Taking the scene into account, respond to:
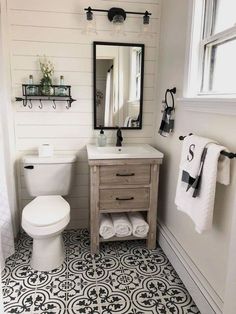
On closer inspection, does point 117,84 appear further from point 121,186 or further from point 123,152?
point 121,186

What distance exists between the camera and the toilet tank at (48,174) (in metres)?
2.31

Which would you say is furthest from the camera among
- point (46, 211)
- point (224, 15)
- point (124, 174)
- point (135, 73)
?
point (135, 73)

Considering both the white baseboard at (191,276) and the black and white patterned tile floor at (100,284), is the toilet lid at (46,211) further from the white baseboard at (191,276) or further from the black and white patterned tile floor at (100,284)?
the white baseboard at (191,276)

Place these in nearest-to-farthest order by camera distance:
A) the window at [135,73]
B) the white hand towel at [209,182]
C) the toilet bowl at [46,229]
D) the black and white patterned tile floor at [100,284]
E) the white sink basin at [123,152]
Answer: the white hand towel at [209,182]
the black and white patterned tile floor at [100,284]
the toilet bowl at [46,229]
the white sink basin at [123,152]
the window at [135,73]

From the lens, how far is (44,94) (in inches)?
91.7

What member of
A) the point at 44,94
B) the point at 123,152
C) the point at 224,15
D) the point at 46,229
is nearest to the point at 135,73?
the point at 123,152

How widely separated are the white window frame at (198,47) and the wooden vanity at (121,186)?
63 cm

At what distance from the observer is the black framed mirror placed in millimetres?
2430

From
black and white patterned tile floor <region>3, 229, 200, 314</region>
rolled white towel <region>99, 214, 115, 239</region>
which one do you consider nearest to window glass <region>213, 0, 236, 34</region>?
rolled white towel <region>99, 214, 115, 239</region>

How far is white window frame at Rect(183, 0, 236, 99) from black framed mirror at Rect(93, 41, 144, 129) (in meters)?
0.74

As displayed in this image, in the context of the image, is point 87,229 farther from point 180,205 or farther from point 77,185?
point 180,205

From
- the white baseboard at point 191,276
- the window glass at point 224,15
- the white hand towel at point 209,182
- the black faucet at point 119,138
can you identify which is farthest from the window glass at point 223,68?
the white baseboard at point 191,276

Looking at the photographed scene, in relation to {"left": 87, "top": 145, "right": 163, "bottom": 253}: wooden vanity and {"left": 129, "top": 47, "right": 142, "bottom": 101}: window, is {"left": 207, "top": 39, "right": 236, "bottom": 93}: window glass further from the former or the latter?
{"left": 129, "top": 47, "right": 142, "bottom": 101}: window

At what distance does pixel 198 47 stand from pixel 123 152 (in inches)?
42.9
